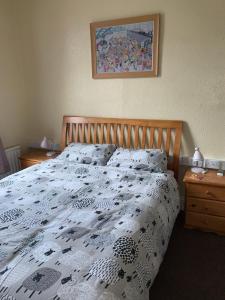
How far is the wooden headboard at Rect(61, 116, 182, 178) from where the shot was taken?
9.09 ft

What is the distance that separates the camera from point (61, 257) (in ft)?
4.36

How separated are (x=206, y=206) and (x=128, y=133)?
3.82 feet

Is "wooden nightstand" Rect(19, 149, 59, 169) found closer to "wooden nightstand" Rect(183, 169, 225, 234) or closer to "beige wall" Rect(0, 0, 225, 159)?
"beige wall" Rect(0, 0, 225, 159)

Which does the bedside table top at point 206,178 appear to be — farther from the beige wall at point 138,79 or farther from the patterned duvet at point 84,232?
the beige wall at point 138,79

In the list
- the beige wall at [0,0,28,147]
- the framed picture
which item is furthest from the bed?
the beige wall at [0,0,28,147]

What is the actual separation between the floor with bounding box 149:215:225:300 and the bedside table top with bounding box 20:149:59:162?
1.84m

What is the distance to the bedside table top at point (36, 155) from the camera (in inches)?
128

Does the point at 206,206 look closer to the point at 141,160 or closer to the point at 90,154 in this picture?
the point at 141,160

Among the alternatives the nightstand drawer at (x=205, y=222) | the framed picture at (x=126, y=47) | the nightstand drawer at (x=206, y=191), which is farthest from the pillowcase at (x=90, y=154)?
the nightstand drawer at (x=205, y=222)

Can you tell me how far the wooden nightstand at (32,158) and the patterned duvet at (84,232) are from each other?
649mm

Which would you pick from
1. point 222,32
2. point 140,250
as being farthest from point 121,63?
point 140,250

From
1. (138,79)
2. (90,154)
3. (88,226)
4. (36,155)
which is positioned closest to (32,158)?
(36,155)

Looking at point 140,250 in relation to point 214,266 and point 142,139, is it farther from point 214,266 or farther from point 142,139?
point 142,139

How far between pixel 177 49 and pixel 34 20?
188 centimetres
